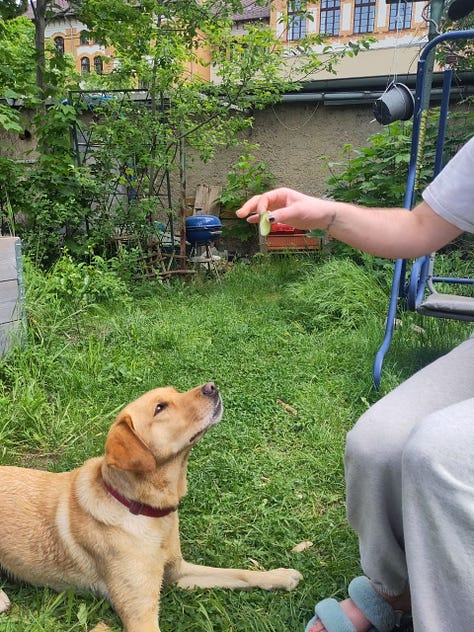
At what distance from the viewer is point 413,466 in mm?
1214

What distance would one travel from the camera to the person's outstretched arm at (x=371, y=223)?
1717 millimetres

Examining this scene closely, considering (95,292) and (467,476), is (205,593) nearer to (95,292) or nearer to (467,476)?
(467,476)

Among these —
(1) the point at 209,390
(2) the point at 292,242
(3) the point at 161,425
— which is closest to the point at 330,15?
(2) the point at 292,242

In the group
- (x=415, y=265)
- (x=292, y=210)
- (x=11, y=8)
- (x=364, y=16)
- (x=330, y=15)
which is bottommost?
(x=415, y=265)

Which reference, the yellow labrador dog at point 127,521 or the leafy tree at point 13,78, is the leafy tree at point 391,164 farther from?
the yellow labrador dog at point 127,521

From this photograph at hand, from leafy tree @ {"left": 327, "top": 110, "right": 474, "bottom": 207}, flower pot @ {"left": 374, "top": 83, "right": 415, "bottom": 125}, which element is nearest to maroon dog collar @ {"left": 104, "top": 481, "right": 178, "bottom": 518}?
flower pot @ {"left": 374, "top": 83, "right": 415, "bottom": 125}

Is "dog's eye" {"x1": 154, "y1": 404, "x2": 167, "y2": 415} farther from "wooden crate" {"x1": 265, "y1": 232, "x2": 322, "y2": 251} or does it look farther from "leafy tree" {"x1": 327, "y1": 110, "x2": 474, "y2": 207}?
"wooden crate" {"x1": 265, "y1": 232, "x2": 322, "y2": 251}

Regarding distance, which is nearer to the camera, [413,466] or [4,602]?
[413,466]

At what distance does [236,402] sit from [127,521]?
4.96 ft

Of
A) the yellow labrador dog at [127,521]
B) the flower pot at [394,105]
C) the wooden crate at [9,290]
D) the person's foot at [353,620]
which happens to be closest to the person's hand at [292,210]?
the yellow labrador dog at [127,521]

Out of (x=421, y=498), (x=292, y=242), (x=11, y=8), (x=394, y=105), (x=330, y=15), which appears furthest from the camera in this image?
(x=330, y=15)

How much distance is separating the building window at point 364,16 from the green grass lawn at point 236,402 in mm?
29910

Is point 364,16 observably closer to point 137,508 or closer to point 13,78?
point 13,78

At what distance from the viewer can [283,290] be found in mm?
6070
